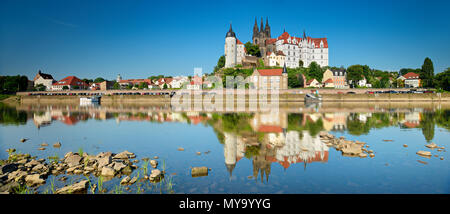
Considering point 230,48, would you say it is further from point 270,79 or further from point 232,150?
point 232,150

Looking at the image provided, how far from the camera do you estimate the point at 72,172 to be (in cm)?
942

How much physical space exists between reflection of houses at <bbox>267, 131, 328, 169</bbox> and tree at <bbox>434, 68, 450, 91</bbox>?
67692 millimetres

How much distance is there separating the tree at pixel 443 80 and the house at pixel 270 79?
123 feet

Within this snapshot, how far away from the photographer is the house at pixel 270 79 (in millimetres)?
77625

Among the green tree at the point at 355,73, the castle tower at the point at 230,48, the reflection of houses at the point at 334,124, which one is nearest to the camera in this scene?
the reflection of houses at the point at 334,124

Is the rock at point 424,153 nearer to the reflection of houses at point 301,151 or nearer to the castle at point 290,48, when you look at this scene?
the reflection of houses at point 301,151

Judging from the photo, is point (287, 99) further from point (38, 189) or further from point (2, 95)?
point (2, 95)

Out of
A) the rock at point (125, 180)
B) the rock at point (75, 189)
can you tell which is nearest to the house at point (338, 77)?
the rock at point (125, 180)

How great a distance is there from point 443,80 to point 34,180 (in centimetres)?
8168

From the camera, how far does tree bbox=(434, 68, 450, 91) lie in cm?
6303

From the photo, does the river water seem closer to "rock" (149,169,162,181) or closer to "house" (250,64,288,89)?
"rock" (149,169,162,181)
